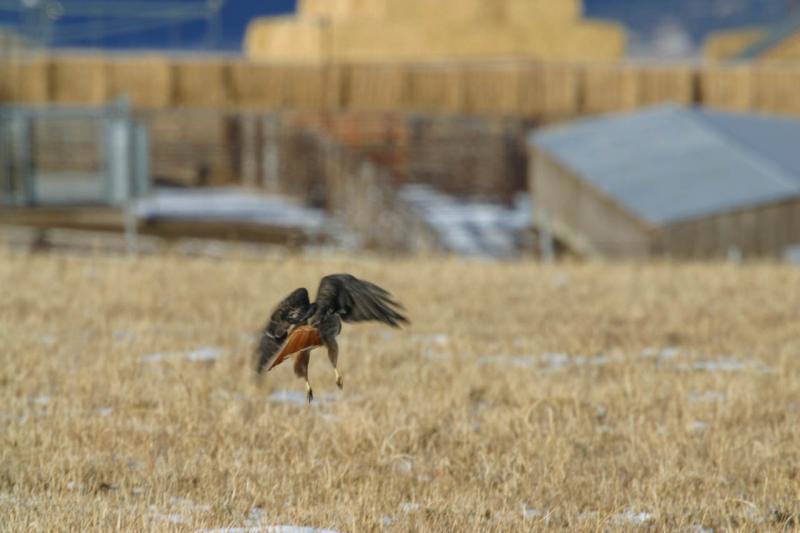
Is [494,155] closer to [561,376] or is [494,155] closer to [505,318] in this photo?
[505,318]

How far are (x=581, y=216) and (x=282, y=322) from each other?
20.9 m

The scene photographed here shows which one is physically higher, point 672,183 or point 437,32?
point 672,183

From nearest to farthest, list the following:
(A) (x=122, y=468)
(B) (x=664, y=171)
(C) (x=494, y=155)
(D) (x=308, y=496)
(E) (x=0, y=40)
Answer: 1. (D) (x=308, y=496)
2. (A) (x=122, y=468)
3. (B) (x=664, y=171)
4. (C) (x=494, y=155)
5. (E) (x=0, y=40)

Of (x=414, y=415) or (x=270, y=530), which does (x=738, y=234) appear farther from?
(x=270, y=530)

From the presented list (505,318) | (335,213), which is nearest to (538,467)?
(505,318)

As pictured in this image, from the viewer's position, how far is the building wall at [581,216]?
2244cm

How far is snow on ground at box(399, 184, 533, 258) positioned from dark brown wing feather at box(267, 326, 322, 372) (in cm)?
1766

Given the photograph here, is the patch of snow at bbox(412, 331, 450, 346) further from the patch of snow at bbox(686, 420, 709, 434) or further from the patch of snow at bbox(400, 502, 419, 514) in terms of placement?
the patch of snow at bbox(400, 502, 419, 514)

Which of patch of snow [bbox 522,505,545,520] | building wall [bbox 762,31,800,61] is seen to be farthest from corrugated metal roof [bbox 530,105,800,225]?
building wall [bbox 762,31,800,61]

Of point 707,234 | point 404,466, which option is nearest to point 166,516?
point 404,466

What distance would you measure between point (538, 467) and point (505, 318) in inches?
218

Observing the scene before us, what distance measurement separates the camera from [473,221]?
3247cm

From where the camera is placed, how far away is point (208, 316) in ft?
41.2

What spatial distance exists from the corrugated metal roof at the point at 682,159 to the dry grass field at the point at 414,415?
26.2ft
